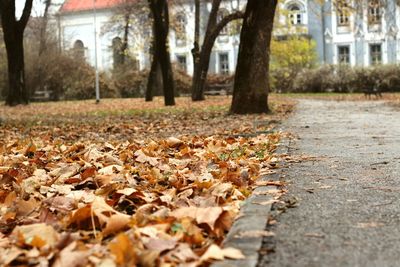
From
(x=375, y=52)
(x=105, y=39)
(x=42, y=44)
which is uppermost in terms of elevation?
(x=105, y=39)

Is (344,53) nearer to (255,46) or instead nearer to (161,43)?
(161,43)

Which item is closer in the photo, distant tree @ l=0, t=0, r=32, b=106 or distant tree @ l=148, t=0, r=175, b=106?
distant tree @ l=148, t=0, r=175, b=106

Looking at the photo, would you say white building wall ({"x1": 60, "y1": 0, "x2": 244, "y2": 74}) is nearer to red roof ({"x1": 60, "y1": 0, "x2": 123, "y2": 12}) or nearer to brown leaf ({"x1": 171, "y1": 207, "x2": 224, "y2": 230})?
red roof ({"x1": 60, "y1": 0, "x2": 123, "y2": 12})

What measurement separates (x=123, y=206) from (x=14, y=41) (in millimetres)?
24278

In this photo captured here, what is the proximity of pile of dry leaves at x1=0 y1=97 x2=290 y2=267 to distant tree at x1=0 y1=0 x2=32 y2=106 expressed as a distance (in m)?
20.8

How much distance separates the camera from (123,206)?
3602 mm

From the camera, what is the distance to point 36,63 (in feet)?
135

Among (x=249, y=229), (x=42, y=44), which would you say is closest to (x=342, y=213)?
(x=249, y=229)

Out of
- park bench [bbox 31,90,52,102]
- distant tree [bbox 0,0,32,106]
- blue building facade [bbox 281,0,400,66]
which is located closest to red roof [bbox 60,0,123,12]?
→ blue building facade [bbox 281,0,400,66]

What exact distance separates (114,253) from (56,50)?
1717 inches

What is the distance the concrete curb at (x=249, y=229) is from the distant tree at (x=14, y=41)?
78.0 feet

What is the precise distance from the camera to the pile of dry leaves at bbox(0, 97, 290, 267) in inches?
97.2

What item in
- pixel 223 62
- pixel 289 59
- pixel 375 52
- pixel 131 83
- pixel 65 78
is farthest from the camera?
pixel 223 62

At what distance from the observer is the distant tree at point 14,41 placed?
83.2 feet
